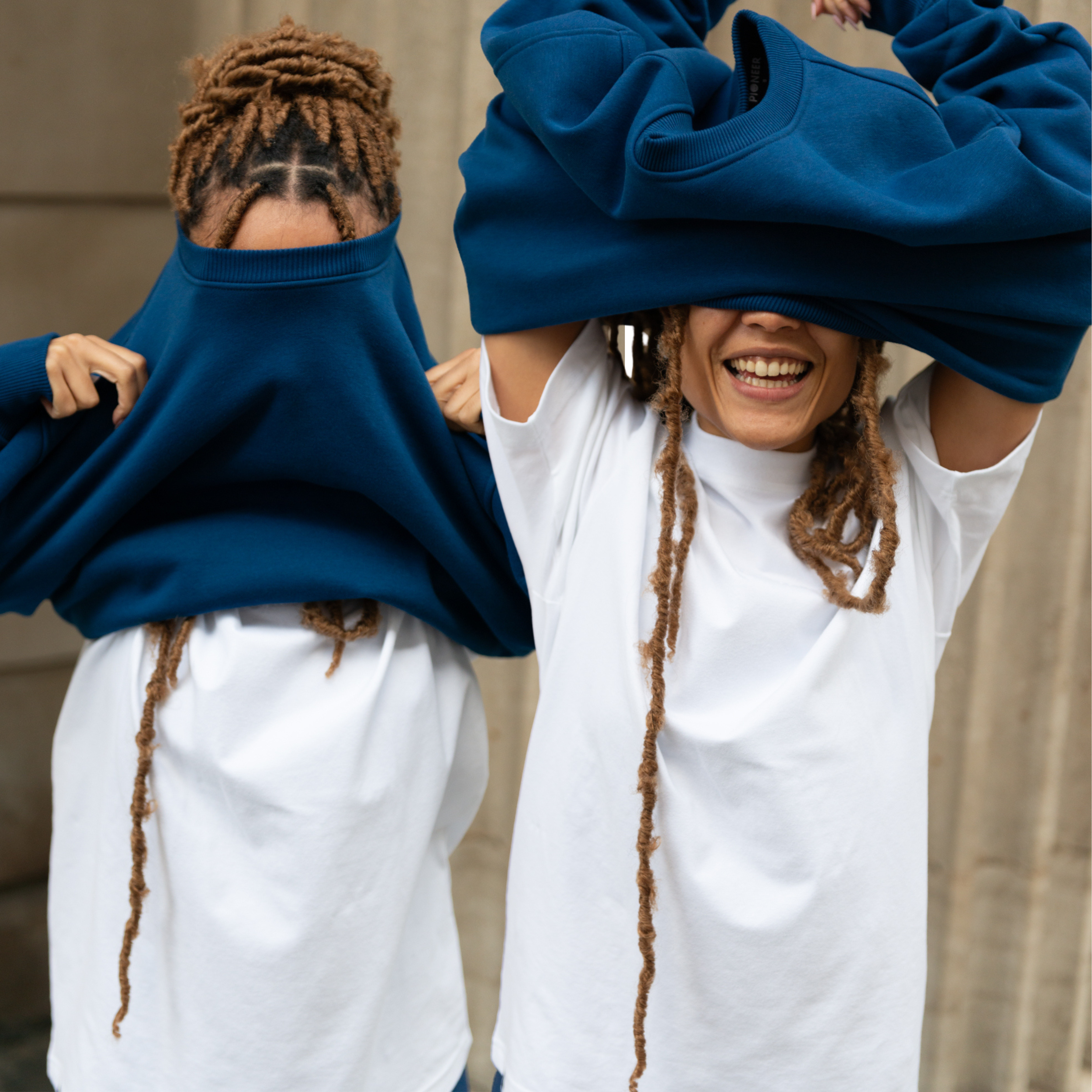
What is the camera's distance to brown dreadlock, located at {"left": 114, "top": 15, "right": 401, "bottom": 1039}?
3.65 ft

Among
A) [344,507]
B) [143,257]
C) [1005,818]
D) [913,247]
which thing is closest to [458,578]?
[344,507]

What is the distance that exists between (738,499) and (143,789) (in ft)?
2.01

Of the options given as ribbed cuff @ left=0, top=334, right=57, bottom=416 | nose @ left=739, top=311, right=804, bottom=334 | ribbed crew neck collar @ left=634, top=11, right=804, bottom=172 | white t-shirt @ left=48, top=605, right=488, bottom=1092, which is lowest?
white t-shirt @ left=48, top=605, right=488, bottom=1092

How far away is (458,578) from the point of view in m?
1.20

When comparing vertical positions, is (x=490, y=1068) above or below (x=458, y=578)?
below

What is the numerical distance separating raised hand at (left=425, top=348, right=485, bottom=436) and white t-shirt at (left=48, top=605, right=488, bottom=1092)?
7.9 inches

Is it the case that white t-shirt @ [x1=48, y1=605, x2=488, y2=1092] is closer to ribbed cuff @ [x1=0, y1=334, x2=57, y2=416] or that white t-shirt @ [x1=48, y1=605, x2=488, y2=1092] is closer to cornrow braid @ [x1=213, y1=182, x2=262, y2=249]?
ribbed cuff @ [x1=0, y1=334, x2=57, y2=416]

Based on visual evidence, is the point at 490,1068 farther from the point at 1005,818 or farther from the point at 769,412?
the point at 769,412

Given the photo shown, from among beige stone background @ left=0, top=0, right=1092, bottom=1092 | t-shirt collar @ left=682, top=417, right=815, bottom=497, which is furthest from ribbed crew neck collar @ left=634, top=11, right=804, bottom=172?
beige stone background @ left=0, top=0, right=1092, bottom=1092

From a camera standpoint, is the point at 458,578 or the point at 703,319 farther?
the point at 458,578

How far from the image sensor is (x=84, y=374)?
3.74ft

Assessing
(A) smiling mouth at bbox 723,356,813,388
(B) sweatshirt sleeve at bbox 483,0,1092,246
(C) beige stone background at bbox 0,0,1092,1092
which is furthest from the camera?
(C) beige stone background at bbox 0,0,1092,1092

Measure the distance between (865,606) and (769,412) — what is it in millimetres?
176

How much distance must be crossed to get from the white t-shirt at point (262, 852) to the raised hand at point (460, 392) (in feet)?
0.66
